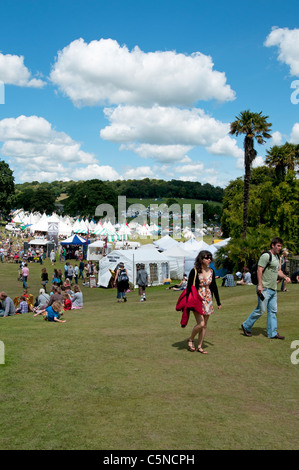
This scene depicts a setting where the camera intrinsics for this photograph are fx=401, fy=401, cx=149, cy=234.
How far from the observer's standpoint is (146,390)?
235 inches

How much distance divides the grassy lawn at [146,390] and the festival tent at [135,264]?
1772 cm

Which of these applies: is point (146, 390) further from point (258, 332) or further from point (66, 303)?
point (66, 303)

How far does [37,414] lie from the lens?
201 inches

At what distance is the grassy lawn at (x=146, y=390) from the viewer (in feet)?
14.8

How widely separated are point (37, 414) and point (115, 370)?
1.93 m

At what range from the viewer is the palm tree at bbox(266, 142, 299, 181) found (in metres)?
43.5

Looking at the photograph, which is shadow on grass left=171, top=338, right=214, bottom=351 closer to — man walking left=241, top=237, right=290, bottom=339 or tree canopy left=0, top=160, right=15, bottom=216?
man walking left=241, top=237, right=290, bottom=339

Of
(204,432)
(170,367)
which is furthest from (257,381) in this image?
(204,432)

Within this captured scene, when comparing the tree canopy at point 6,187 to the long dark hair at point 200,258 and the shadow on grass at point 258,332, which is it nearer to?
the shadow on grass at point 258,332

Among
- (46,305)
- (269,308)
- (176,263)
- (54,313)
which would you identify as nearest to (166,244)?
(176,263)

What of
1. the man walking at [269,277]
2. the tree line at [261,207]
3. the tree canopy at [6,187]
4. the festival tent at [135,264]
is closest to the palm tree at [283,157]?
the tree line at [261,207]

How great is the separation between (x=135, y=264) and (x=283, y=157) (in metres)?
24.2

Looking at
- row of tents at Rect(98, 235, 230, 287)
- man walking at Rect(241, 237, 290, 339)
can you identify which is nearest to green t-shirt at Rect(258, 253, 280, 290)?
man walking at Rect(241, 237, 290, 339)
